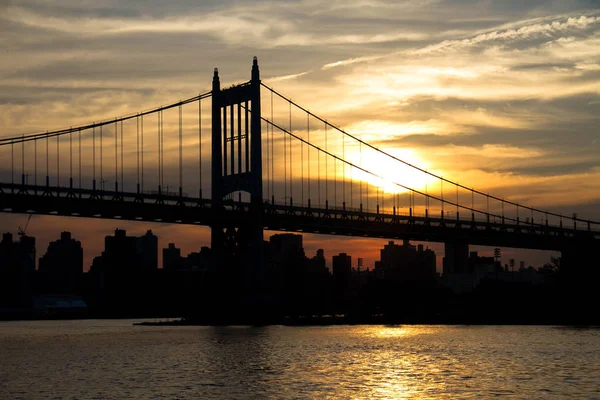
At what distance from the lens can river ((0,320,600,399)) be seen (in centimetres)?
4462

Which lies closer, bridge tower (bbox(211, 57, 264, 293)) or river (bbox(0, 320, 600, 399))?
river (bbox(0, 320, 600, 399))

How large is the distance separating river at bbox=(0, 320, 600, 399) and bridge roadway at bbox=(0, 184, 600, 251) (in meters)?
11.9

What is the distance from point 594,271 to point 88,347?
226 ft

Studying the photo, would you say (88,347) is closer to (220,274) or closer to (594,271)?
(220,274)

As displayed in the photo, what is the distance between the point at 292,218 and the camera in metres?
104

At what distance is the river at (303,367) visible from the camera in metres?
44.6

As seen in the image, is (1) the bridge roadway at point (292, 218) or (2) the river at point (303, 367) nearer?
(2) the river at point (303, 367)

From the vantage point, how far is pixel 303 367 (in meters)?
55.6

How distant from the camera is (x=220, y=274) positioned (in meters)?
98.6

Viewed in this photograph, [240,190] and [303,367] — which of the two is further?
[240,190]

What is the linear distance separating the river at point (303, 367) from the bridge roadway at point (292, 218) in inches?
468

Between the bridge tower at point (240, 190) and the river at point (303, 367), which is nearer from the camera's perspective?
the river at point (303, 367)

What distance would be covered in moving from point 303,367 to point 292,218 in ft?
159

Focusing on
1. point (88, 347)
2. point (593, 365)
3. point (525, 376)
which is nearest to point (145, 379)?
point (525, 376)
